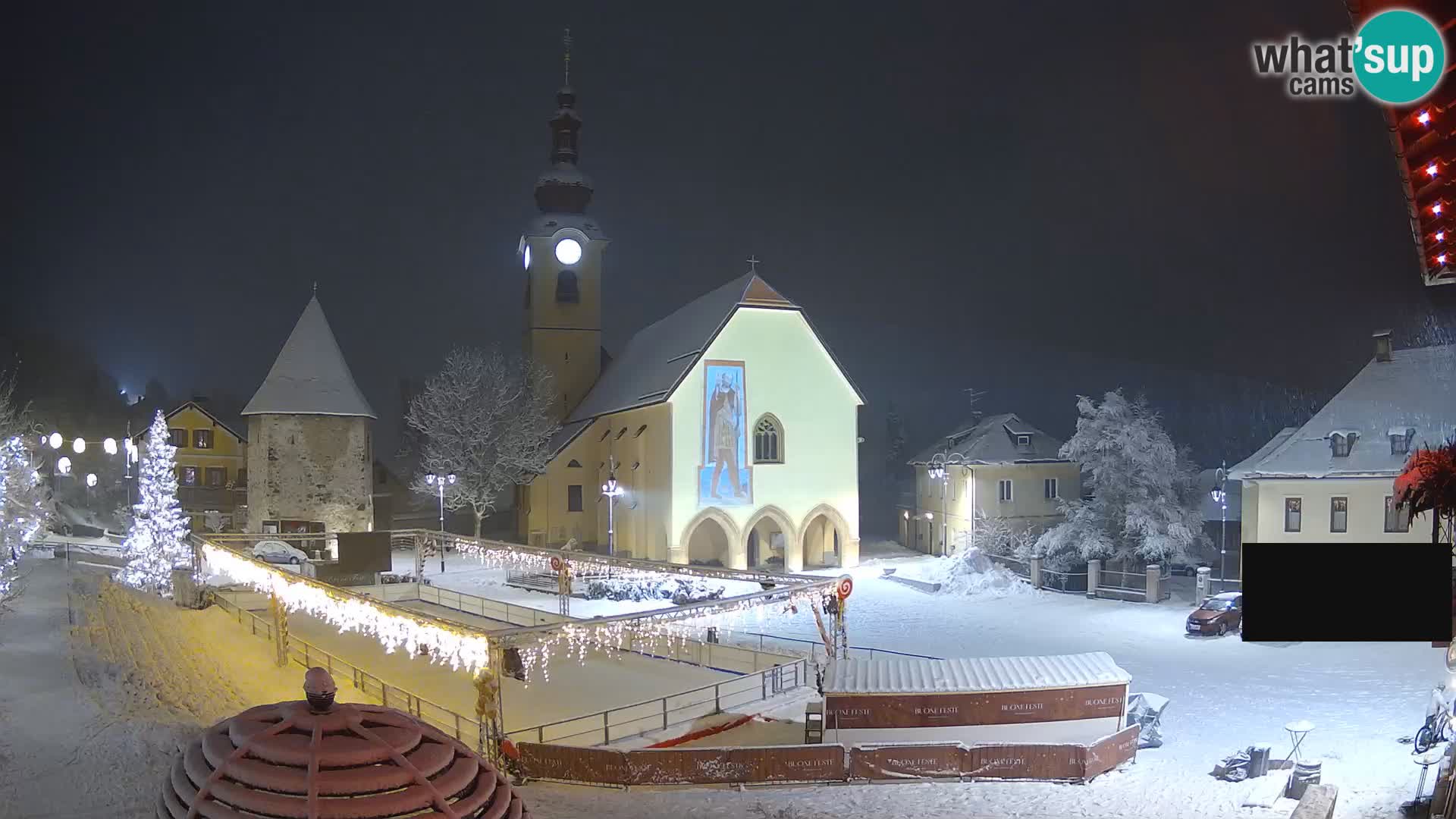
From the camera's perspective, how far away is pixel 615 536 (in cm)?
4166

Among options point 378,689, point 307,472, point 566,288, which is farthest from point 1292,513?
point 307,472

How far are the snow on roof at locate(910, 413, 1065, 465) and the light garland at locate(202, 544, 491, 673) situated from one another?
25482mm

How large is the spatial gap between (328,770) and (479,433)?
1677 inches

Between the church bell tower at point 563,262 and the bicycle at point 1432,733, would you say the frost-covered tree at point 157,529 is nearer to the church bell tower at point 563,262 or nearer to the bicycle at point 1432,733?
the church bell tower at point 563,262

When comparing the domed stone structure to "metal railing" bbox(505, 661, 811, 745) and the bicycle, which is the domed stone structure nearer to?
"metal railing" bbox(505, 661, 811, 745)

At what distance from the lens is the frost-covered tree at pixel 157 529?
2923 centimetres

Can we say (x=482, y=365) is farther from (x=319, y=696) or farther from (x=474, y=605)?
(x=319, y=696)

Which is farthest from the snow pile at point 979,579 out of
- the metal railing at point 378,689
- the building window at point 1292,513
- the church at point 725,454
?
the metal railing at point 378,689

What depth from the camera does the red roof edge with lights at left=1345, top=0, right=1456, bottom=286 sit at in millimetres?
4688

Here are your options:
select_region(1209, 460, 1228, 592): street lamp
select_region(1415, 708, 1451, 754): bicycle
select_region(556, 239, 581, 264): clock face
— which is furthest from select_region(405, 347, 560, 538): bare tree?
select_region(1415, 708, 1451, 754): bicycle

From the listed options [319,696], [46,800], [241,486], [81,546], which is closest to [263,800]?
[319,696]

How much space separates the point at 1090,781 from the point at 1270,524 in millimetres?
18253

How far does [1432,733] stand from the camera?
12.7 m

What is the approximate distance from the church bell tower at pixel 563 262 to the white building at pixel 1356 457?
3175 cm
